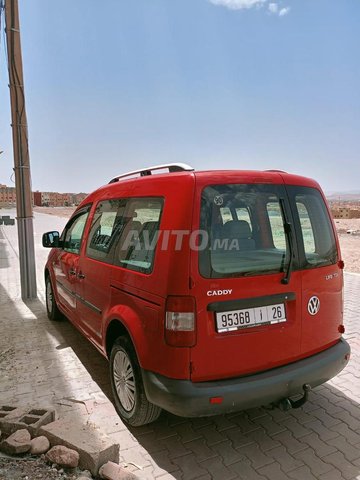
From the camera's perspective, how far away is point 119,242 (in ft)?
10.3

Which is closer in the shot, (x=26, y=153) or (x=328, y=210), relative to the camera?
(x=328, y=210)

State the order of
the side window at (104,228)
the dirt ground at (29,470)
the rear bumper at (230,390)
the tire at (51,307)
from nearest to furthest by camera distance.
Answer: the dirt ground at (29,470) → the rear bumper at (230,390) → the side window at (104,228) → the tire at (51,307)

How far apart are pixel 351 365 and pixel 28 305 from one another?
5250mm

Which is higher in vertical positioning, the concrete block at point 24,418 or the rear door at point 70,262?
the rear door at point 70,262

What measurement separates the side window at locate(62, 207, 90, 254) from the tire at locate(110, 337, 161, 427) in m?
1.51

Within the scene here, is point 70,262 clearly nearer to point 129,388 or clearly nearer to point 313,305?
point 129,388

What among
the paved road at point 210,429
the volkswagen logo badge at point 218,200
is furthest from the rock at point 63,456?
the volkswagen logo badge at point 218,200

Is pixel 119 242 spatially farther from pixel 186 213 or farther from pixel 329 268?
pixel 329 268

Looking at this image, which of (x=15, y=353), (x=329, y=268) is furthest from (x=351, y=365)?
(x=15, y=353)

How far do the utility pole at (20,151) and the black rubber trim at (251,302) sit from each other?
5592 millimetres

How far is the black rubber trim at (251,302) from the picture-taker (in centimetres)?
234

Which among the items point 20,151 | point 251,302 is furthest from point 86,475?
point 20,151

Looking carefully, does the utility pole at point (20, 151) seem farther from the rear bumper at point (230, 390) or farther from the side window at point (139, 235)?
the rear bumper at point (230, 390)

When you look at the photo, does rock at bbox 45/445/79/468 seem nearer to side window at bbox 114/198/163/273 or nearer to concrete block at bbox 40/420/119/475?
concrete block at bbox 40/420/119/475
